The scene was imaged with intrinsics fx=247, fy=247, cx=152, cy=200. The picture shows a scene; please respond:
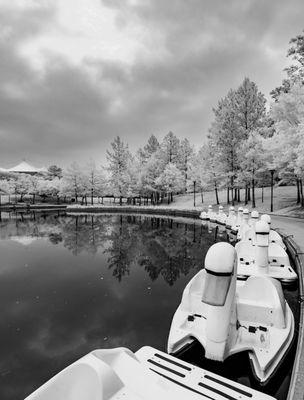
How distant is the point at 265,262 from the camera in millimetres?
8562

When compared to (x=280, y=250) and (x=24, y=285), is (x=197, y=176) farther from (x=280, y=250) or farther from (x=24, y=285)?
(x=24, y=285)

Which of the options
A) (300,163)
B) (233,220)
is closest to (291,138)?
(300,163)

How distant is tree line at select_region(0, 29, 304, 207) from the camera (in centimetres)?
1906

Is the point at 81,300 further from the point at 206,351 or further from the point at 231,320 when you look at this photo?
the point at 231,320

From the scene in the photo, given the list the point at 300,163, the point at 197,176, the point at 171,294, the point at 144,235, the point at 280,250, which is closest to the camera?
the point at 171,294

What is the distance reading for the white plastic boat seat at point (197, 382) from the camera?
126 inches

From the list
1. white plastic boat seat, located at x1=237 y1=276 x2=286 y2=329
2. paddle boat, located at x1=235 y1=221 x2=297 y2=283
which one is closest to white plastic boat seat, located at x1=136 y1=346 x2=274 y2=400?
white plastic boat seat, located at x1=237 y1=276 x2=286 y2=329

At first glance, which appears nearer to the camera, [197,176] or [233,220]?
[233,220]

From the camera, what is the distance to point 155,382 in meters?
3.11

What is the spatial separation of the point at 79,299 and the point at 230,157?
27979 mm

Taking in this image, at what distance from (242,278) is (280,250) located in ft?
7.23

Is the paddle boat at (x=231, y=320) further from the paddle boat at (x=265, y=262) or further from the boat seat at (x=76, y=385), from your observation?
the paddle boat at (x=265, y=262)

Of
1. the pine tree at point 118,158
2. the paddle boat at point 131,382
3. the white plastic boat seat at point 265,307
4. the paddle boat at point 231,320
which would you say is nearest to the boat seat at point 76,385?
the paddle boat at point 131,382

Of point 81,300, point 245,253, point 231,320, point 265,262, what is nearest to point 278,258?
point 265,262
